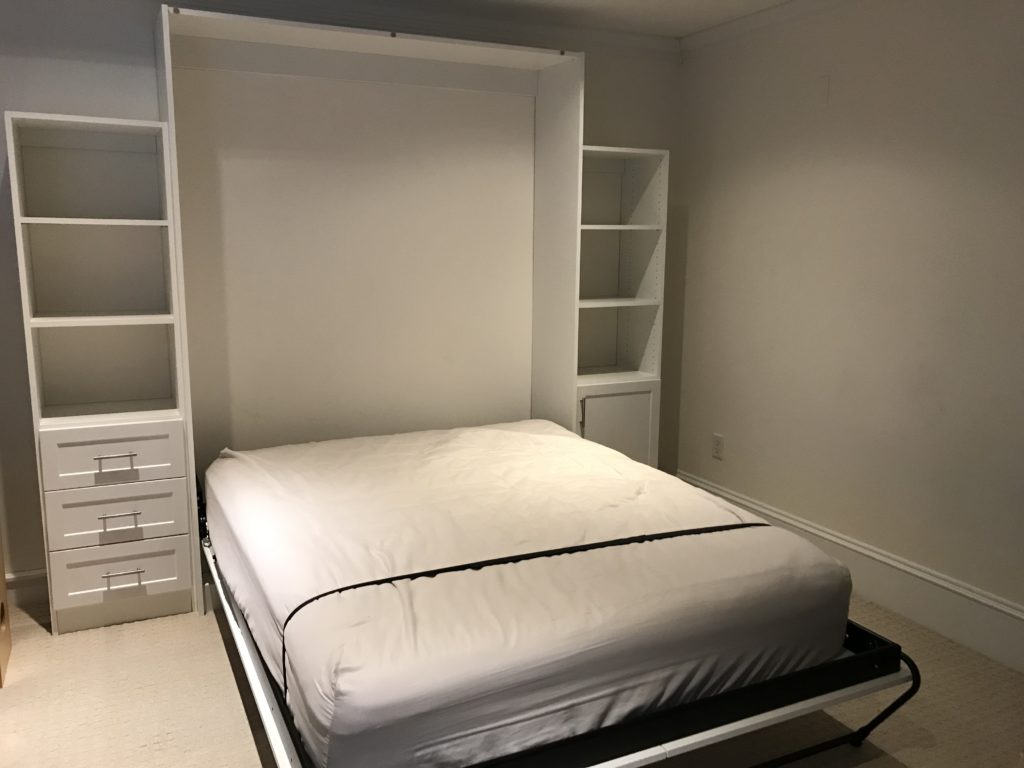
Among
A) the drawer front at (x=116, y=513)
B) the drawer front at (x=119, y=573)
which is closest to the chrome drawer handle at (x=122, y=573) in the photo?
the drawer front at (x=119, y=573)

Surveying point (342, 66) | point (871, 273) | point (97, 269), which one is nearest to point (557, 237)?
point (342, 66)

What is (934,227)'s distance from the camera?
2902 millimetres

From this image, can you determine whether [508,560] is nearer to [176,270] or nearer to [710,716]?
[710,716]

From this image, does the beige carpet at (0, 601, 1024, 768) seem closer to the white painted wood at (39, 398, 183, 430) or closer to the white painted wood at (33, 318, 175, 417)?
the white painted wood at (39, 398, 183, 430)

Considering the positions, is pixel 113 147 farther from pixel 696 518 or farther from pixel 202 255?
pixel 696 518

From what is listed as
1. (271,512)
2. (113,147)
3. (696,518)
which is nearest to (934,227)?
(696,518)

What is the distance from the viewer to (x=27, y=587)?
10.3 ft

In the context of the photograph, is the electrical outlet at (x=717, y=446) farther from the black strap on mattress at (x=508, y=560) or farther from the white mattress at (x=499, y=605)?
the black strap on mattress at (x=508, y=560)

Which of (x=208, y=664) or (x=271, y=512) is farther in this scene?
(x=208, y=664)

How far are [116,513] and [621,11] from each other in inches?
113

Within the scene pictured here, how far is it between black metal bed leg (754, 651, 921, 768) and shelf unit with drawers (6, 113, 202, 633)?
209 cm

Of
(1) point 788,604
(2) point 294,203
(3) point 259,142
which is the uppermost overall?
(3) point 259,142

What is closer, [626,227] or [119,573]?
[119,573]

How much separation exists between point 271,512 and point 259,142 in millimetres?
1612
